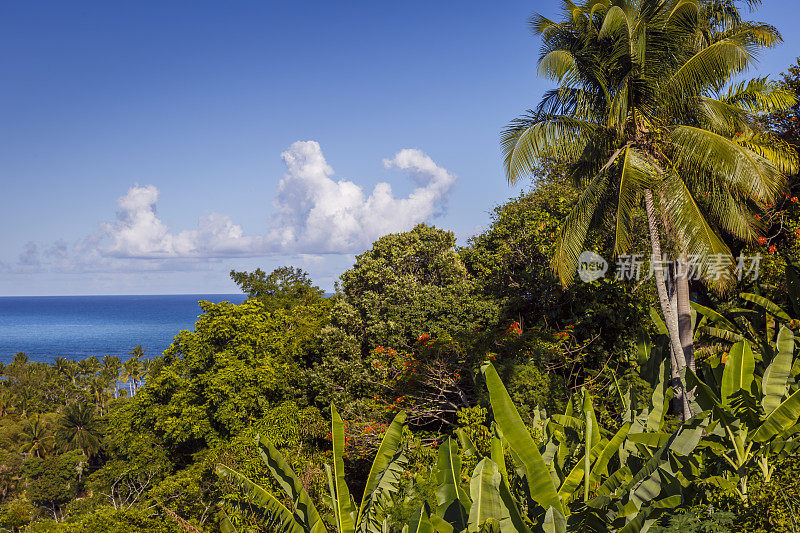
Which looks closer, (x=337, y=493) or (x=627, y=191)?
(x=337, y=493)

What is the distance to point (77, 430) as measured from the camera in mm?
40469

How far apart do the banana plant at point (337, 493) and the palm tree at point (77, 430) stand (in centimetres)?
4229

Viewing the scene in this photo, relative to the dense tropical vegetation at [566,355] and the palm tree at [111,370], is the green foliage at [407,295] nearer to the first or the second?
the dense tropical vegetation at [566,355]

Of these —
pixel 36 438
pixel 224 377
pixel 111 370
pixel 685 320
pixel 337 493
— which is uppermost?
pixel 685 320

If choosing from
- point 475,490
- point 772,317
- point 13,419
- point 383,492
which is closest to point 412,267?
point 772,317

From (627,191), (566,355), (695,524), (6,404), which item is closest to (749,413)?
(695,524)

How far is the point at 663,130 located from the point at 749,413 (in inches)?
230

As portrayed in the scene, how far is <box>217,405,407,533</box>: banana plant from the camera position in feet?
19.2

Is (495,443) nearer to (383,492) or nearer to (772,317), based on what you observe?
(383,492)

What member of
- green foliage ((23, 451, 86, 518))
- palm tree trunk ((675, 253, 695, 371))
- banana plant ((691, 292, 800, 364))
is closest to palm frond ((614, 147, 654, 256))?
palm tree trunk ((675, 253, 695, 371))

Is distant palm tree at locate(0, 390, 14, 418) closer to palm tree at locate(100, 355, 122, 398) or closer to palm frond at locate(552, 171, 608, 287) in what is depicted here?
palm tree at locate(100, 355, 122, 398)

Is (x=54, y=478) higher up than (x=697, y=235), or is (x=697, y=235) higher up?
(x=697, y=235)

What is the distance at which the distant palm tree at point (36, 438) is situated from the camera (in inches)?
1740

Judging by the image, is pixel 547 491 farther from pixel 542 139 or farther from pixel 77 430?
pixel 77 430
